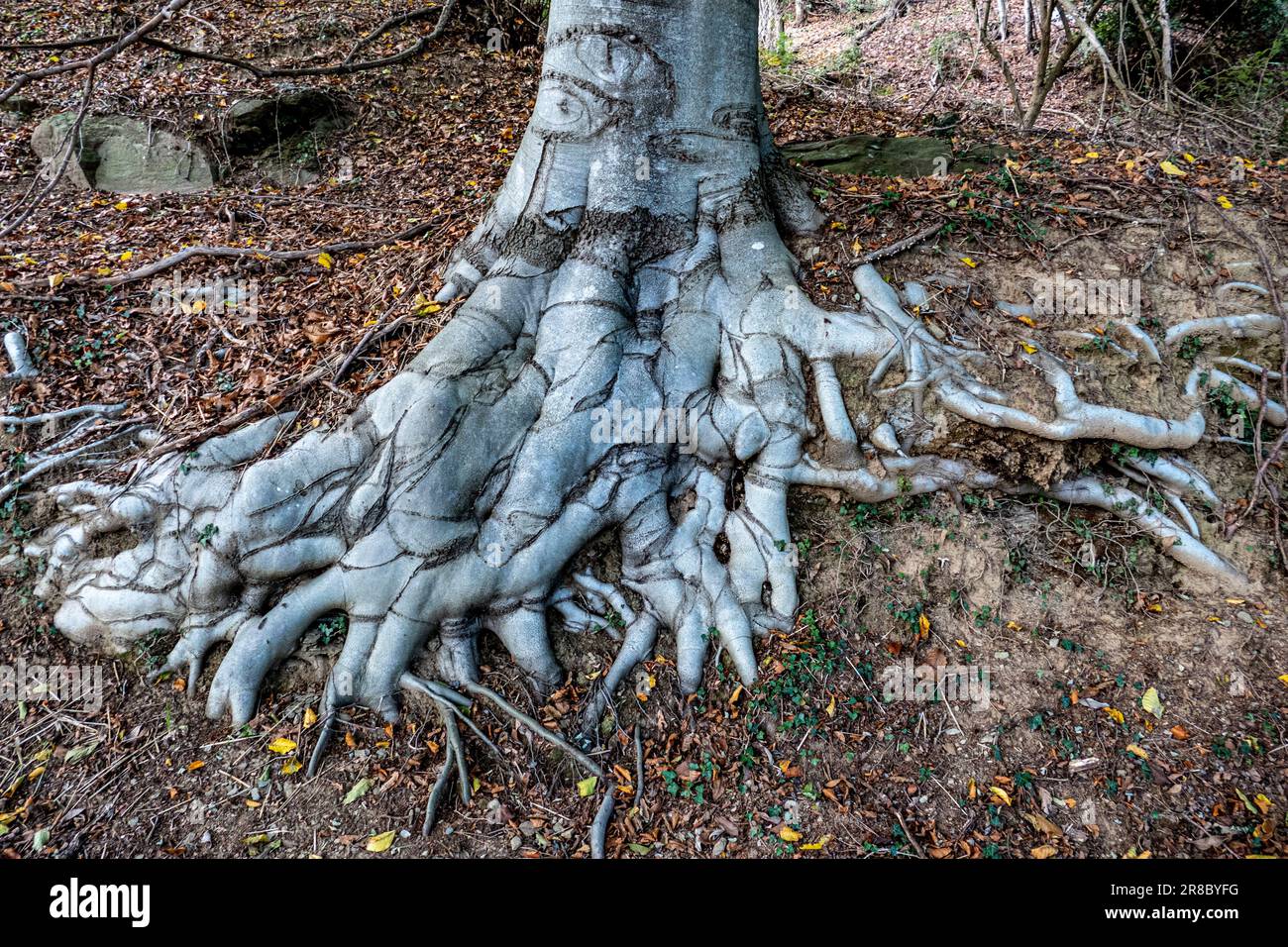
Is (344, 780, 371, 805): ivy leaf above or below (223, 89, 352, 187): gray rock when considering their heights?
below

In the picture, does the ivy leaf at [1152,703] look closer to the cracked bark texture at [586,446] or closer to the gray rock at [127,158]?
the cracked bark texture at [586,446]

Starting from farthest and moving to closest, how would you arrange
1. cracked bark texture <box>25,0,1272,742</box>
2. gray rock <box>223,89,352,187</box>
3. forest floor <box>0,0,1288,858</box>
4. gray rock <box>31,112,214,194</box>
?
gray rock <box>223,89,352,187</box> → gray rock <box>31,112,214,194</box> → cracked bark texture <box>25,0,1272,742</box> → forest floor <box>0,0,1288,858</box>

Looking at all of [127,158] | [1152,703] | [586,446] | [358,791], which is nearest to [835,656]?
[1152,703]

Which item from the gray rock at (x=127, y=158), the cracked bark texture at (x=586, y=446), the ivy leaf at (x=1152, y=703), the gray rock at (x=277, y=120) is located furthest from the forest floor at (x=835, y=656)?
the gray rock at (x=277, y=120)

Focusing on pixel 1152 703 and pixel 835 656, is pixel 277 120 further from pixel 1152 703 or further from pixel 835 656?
pixel 1152 703

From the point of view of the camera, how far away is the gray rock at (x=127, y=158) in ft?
19.6

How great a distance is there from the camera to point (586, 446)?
140 inches

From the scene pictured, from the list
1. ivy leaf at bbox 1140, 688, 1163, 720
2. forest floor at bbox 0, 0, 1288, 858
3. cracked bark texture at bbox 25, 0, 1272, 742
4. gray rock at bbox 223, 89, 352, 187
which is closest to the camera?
forest floor at bbox 0, 0, 1288, 858

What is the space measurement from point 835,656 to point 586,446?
1.63 meters

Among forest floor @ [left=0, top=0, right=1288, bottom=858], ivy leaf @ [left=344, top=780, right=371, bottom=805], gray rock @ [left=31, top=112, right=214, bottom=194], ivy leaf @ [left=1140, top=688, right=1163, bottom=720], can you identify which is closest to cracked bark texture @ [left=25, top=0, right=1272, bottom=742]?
forest floor @ [left=0, top=0, right=1288, bottom=858]

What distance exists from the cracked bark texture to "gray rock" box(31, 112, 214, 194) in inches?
147

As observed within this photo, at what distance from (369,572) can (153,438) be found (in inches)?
56.8

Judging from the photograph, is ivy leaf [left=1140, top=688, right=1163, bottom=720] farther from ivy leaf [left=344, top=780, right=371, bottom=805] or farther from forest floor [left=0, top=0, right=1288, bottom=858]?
ivy leaf [left=344, top=780, right=371, bottom=805]

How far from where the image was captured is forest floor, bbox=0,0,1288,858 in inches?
118
